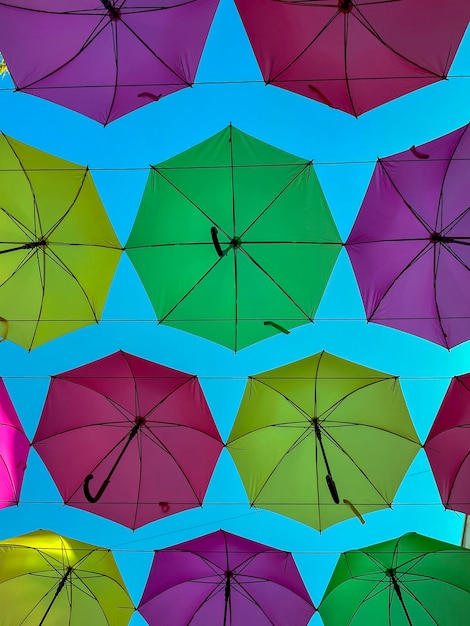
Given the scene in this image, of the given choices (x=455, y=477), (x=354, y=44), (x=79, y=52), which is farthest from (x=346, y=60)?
(x=455, y=477)

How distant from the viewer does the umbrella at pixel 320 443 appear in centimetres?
Result: 926

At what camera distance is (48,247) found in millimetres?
8930

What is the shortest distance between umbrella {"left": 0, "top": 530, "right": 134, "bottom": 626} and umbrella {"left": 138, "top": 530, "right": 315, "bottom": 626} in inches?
24.6

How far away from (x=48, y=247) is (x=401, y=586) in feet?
25.9

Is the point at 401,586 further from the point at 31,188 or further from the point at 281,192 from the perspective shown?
the point at 31,188

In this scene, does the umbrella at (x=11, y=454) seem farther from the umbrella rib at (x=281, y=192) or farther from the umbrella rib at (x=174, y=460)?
the umbrella rib at (x=281, y=192)

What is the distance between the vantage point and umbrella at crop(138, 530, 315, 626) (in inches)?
356

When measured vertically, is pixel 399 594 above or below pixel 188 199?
below

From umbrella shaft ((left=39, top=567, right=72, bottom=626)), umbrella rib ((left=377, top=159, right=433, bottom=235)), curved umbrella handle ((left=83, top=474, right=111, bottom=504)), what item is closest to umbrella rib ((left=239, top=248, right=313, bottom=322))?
umbrella rib ((left=377, top=159, right=433, bottom=235))

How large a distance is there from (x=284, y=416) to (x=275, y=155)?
424 centimetres

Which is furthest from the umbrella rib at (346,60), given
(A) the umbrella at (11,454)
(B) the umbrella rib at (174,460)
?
(A) the umbrella at (11,454)

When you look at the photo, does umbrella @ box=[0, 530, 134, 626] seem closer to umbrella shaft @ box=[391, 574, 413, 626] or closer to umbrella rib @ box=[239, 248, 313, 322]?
umbrella shaft @ box=[391, 574, 413, 626]

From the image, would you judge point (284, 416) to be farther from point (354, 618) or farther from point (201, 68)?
point (201, 68)

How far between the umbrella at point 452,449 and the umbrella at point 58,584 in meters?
5.50
